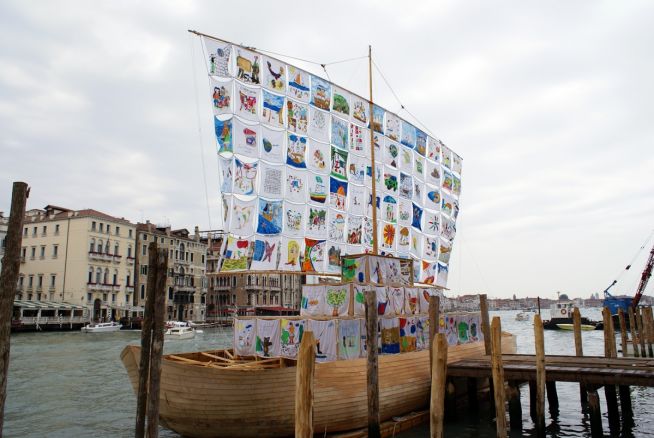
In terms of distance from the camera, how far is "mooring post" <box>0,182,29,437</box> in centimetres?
682

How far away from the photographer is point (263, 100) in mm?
17484

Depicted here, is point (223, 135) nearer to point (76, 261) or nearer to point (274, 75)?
point (274, 75)

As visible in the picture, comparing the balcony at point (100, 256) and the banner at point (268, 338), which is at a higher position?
the balcony at point (100, 256)

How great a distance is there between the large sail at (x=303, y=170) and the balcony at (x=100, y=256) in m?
51.5

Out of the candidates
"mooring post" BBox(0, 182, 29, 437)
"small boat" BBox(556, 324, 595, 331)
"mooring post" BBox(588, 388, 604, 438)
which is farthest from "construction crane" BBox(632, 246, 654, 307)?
"mooring post" BBox(0, 182, 29, 437)

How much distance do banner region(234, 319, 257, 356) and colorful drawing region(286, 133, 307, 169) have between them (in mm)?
6099

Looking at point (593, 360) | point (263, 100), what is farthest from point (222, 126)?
point (593, 360)

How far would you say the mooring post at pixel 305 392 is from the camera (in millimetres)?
7723

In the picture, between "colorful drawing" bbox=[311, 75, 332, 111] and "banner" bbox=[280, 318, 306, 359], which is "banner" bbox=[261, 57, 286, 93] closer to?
"colorful drawing" bbox=[311, 75, 332, 111]

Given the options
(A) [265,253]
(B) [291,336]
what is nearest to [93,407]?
Result: (A) [265,253]

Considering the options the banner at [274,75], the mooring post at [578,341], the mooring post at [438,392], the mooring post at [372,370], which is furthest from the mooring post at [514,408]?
the banner at [274,75]

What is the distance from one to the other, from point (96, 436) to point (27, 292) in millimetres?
59768

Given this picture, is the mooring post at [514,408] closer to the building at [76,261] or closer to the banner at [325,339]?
the banner at [325,339]

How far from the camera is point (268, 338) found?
1423cm
